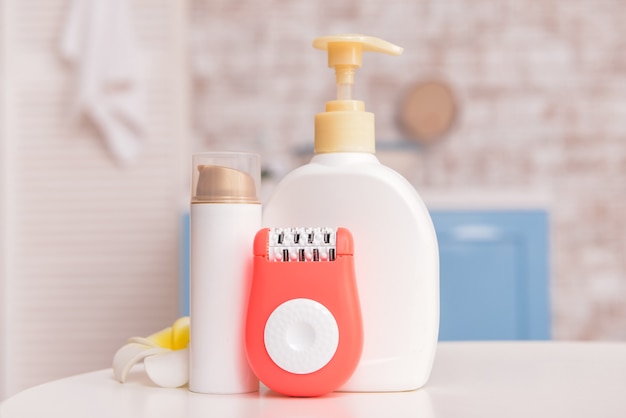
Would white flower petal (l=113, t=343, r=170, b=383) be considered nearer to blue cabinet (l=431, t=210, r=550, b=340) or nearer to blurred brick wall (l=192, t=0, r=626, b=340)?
blue cabinet (l=431, t=210, r=550, b=340)

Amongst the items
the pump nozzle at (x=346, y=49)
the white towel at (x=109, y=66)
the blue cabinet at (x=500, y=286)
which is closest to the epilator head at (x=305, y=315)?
the pump nozzle at (x=346, y=49)

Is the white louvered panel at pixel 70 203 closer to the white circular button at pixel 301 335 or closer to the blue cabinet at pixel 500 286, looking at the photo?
the blue cabinet at pixel 500 286

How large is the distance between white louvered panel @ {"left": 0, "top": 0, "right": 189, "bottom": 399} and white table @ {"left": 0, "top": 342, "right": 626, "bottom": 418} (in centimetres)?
191

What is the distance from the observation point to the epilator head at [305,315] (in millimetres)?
520

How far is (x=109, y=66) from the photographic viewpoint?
2473 mm

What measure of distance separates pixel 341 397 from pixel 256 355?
62mm

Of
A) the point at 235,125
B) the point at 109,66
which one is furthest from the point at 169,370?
the point at 235,125

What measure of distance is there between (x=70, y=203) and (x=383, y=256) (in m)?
2.11

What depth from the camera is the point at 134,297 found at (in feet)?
8.34

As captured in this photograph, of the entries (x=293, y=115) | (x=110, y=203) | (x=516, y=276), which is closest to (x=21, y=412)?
(x=516, y=276)

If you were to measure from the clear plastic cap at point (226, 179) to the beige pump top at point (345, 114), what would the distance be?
0.05 m

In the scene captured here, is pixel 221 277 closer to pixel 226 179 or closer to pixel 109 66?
pixel 226 179

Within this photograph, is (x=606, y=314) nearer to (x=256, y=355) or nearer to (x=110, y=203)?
(x=110, y=203)

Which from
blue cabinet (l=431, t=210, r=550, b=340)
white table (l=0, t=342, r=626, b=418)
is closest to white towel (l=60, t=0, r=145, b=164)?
blue cabinet (l=431, t=210, r=550, b=340)
